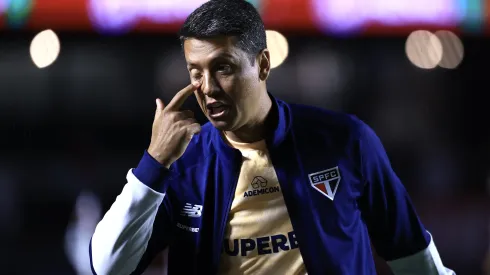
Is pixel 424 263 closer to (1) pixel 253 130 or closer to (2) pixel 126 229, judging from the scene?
(1) pixel 253 130

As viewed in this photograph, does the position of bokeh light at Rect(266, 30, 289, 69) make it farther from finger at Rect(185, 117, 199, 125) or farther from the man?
finger at Rect(185, 117, 199, 125)

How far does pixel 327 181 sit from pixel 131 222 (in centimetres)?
65

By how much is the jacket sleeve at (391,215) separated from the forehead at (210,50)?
1.69ft

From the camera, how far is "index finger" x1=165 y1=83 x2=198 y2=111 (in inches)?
95.8

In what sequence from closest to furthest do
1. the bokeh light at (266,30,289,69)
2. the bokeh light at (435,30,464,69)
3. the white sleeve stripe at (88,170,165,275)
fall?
the white sleeve stripe at (88,170,165,275) < the bokeh light at (266,30,289,69) < the bokeh light at (435,30,464,69)

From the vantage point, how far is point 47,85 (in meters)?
13.6

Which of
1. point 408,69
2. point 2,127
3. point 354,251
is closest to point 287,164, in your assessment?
point 354,251

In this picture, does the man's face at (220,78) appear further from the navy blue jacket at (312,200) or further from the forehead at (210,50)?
the navy blue jacket at (312,200)

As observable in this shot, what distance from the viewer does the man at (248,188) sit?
2.43 m

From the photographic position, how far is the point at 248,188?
2561mm

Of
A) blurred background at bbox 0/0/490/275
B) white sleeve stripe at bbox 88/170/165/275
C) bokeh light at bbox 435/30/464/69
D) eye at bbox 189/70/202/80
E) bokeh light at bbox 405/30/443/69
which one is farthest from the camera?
bokeh light at bbox 435/30/464/69

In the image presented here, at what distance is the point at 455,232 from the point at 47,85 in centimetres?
735

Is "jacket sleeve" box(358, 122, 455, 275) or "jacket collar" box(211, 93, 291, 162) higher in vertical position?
"jacket collar" box(211, 93, 291, 162)

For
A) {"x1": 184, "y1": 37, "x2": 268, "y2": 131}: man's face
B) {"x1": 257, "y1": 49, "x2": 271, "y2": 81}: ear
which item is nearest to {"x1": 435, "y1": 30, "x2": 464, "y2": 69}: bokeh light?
{"x1": 257, "y1": 49, "x2": 271, "y2": 81}: ear
